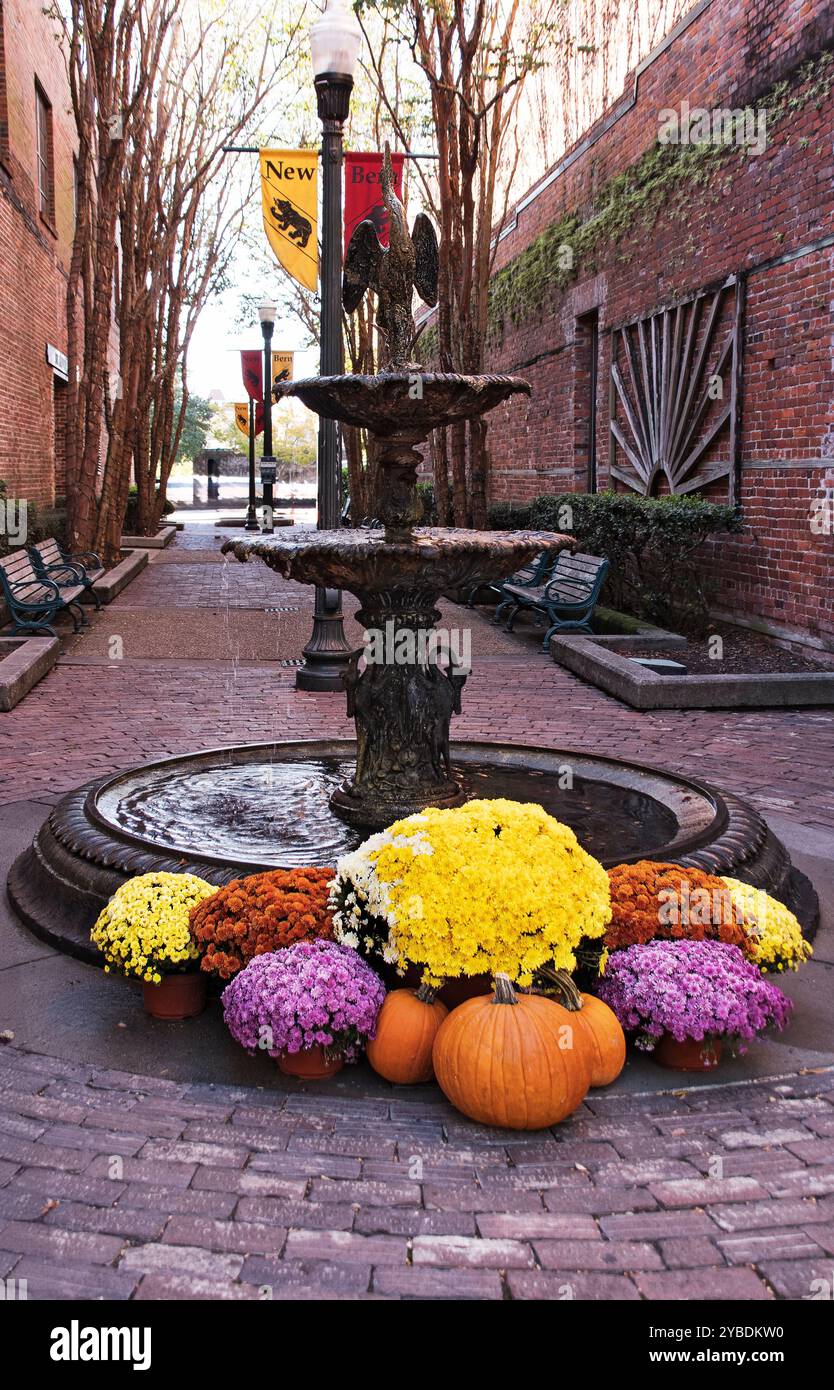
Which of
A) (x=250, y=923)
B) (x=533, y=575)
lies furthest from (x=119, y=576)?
(x=250, y=923)

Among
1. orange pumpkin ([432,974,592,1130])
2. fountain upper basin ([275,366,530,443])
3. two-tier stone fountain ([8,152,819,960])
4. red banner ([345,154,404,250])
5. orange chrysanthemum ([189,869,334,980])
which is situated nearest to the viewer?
orange pumpkin ([432,974,592,1130])

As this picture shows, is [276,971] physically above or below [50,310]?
below

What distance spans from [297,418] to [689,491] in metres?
91.5

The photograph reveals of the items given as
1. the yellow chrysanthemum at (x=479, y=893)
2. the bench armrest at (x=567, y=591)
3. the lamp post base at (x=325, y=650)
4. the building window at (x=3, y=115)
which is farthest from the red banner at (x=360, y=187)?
the yellow chrysanthemum at (x=479, y=893)

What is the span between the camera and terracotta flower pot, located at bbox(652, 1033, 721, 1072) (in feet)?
12.7

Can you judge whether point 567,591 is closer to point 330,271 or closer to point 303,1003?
point 330,271

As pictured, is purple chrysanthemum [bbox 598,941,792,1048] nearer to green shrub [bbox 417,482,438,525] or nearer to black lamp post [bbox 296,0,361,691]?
black lamp post [bbox 296,0,361,691]

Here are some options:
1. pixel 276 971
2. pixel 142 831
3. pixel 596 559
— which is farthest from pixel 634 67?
pixel 276 971

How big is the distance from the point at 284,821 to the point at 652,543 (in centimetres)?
845

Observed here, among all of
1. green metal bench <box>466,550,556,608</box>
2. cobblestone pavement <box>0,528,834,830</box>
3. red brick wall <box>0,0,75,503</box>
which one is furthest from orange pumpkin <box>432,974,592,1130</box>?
red brick wall <box>0,0,75,503</box>

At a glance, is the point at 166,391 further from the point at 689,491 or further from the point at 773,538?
the point at 773,538

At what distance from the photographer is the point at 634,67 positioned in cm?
1612

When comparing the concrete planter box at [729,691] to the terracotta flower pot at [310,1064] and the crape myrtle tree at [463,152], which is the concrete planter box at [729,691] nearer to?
the terracotta flower pot at [310,1064]

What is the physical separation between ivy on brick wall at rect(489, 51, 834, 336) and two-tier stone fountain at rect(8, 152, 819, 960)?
7.09 meters
